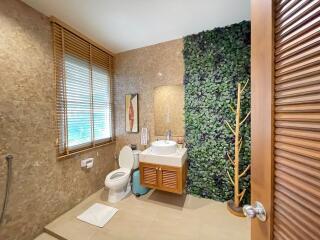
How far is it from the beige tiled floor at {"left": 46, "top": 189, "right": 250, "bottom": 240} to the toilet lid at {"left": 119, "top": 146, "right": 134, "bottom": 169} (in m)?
0.56

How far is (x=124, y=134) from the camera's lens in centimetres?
309

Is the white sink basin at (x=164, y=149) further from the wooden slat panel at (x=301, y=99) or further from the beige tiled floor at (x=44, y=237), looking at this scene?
the wooden slat panel at (x=301, y=99)

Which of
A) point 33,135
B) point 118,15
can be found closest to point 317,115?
point 118,15

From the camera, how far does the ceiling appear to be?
5.81ft

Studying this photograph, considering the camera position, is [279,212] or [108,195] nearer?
[279,212]

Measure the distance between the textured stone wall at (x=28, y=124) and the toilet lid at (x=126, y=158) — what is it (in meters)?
0.89

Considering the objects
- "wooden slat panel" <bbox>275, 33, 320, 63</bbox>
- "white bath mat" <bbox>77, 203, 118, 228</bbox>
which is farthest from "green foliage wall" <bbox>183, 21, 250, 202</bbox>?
"wooden slat panel" <bbox>275, 33, 320, 63</bbox>

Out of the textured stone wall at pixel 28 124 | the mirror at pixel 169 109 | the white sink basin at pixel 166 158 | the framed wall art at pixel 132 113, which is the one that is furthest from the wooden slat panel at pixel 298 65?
the framed wall art at pixel 132 113

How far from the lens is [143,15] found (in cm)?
196

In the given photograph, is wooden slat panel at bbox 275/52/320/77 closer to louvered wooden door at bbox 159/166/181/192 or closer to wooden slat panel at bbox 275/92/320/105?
wooden slat panel at bbox 275/92/320/105

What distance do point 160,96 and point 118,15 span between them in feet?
4.21

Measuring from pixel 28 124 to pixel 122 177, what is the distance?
141 centimetres

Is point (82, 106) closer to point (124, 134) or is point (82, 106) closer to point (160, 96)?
point (124, 134)

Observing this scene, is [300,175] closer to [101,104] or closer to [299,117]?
[299,117]
